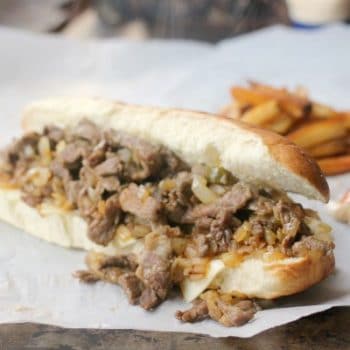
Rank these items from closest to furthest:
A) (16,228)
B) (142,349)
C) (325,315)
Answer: (142,349), (325,315), (16,228)

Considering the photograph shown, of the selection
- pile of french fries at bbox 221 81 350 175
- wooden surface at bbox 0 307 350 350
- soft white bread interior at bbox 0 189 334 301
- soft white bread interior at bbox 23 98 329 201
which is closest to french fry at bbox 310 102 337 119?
pile of french fries at bbox 221 81 350 175

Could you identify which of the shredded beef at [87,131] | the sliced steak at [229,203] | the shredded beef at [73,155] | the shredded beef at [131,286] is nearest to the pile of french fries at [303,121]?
the shredded beef at [87,131]

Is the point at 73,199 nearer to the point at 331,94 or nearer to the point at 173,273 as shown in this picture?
the point at 173,273

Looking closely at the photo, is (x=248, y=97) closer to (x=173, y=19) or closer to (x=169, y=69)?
(x=169, y=69)

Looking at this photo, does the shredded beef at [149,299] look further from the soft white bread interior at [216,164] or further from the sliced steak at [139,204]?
the sliced steak at [139,204]

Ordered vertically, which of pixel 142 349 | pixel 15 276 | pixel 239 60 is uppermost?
pixel 142 349

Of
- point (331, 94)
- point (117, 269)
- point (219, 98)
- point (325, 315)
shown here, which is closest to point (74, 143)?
point (117, 269)
